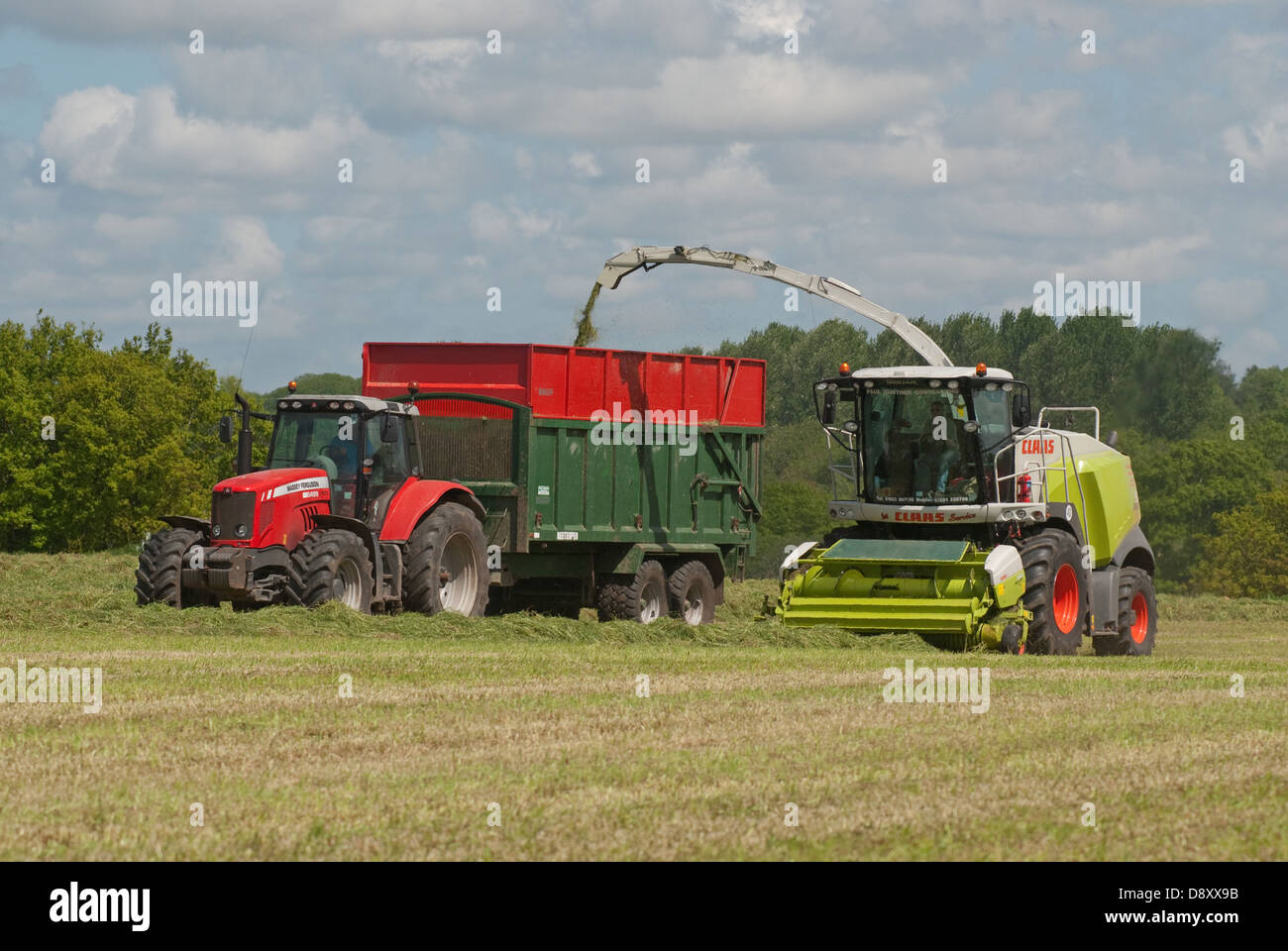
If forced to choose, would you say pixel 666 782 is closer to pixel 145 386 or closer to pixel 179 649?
pixel 179 649

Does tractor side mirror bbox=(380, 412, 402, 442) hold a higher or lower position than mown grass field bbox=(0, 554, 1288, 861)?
higher

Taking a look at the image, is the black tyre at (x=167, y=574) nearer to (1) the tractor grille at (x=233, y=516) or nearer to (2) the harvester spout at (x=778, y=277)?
(1) the tractor grille at (x=233, y=516)

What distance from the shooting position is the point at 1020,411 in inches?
648

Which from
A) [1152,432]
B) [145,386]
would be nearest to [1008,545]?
[1152,432]

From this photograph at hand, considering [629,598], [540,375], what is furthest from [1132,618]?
[540,375]

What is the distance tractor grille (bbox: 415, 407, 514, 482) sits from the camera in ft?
59.4

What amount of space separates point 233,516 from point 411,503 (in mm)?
1826

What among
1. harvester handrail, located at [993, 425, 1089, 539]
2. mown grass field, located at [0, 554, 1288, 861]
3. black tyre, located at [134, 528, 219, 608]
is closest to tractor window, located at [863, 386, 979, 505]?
harvester handrail, located at [993, 425, 1089, 539]

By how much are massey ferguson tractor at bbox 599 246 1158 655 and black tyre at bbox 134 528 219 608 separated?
538 cm

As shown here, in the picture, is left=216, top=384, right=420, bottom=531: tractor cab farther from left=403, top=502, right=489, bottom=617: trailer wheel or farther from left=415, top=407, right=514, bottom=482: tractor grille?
left=415, top=407, right=514, bottom=482: tractor grille

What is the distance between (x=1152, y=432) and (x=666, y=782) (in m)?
51.0

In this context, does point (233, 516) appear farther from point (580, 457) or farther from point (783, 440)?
point (783, 440)

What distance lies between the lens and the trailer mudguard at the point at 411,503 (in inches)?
660

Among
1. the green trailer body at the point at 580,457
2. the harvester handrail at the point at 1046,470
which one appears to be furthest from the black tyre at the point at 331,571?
the harvester handrail at the point at 1046,470
